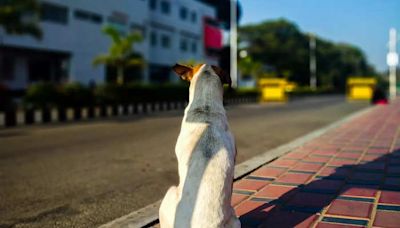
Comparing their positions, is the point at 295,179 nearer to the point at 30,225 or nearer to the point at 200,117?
the point at 200,117

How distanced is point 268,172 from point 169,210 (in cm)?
282

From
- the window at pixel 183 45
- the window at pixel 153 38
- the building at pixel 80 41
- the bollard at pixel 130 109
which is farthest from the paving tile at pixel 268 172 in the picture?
the window at pixel 183 45

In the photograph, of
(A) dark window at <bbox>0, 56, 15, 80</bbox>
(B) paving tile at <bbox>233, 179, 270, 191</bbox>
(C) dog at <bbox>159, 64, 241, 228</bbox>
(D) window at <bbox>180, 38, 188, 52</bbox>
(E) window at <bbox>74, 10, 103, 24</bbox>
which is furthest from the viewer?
(D) window at <bbox>180, 38, 188, 52</bbox>

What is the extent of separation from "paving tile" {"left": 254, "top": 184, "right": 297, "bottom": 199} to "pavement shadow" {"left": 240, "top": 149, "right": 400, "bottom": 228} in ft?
0.06

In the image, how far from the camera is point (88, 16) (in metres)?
32.2

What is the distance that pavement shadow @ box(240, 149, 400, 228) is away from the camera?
365cm

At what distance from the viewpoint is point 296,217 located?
3.68 metres

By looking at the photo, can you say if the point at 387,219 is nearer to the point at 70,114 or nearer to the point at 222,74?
the point at 222,74

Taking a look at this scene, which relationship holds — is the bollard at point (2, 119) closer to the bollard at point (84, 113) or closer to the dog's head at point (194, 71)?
the bollard at point (84, 113)

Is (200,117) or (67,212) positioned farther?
(67,212)

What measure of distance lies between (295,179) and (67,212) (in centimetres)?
237

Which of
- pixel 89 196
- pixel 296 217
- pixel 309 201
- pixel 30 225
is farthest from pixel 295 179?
pixel 30 225

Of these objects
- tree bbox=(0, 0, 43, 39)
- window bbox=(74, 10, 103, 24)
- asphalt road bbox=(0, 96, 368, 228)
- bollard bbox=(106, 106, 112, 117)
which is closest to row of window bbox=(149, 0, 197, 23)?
window bbox=(74, 10, 103, 24)

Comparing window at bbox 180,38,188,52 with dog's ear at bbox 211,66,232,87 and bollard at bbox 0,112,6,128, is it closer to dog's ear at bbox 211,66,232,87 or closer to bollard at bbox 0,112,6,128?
bollard at bbox 0,112,6,128
